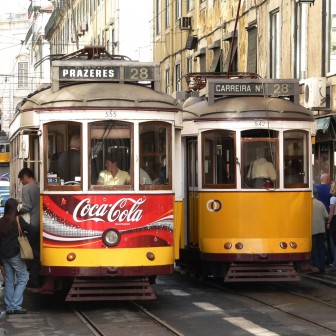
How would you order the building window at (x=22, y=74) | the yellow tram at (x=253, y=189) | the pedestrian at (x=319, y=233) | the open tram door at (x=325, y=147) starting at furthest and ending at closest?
the building window at (x=22, y=74), the open tram door at (x=325, y=147), the pedestrian at (x=319, y=233), the yellow tram at (x=253, y=189)

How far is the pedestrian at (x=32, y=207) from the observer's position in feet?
51.3

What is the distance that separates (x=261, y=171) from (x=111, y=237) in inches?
141

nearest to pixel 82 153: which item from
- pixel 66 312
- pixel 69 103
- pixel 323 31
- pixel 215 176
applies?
pixel 69 103

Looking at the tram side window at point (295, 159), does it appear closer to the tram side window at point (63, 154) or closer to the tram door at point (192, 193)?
the tram door at point (192, 193)

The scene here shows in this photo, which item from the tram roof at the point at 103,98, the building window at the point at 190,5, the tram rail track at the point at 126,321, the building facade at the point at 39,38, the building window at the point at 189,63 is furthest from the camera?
the building facade at the point at 39,38

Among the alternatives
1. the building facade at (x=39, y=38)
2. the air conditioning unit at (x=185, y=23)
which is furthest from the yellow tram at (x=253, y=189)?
the building facade at (x=39, y=38)

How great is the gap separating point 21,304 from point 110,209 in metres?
2.07

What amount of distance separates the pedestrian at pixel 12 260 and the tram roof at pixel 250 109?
13.2 feet

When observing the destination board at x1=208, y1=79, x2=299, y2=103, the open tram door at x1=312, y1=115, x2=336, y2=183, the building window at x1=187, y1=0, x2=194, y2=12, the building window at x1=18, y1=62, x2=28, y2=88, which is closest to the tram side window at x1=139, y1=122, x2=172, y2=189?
the destination board at x1=208, y1=79, x2=299, y2=103

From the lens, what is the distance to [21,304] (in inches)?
631

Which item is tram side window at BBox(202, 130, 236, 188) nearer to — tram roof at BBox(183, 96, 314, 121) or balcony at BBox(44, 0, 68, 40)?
tram roof at BBox(183, 96, 314, 121)

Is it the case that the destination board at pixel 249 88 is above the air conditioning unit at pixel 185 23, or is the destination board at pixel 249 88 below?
below

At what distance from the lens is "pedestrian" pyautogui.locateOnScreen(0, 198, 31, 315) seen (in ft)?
49.1

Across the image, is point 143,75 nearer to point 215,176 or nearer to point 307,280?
point 215,176
